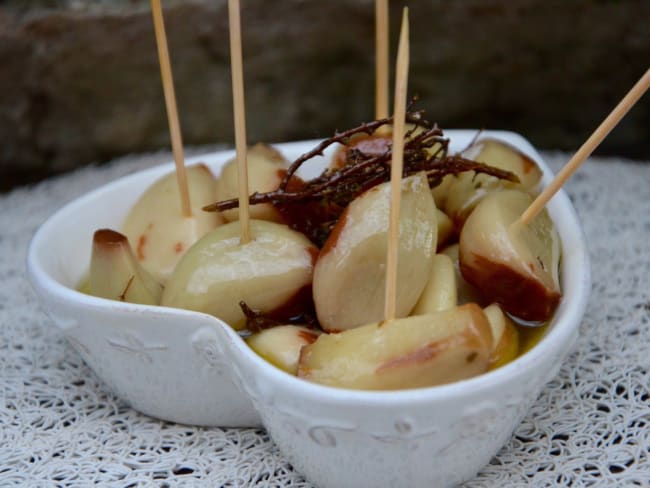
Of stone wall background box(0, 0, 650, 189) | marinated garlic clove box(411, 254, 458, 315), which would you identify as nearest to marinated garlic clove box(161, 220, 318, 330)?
marinated garlic clove box(411, 254, 458, 315)

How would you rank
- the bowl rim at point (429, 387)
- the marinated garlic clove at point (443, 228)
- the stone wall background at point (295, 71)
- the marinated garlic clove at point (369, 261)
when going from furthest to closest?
the stone wall background at point (295, 71) → the marinated garlic clove at point (443, 228) → the marinated garlic clove at point (369, 261) → the bowl rim at point (429, 387)

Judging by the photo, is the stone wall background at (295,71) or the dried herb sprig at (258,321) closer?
the dried herb sprig at (258,321)

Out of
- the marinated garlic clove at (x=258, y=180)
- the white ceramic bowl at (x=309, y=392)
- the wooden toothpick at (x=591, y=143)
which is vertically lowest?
the white ceramic bowl at (x=309, y=392)

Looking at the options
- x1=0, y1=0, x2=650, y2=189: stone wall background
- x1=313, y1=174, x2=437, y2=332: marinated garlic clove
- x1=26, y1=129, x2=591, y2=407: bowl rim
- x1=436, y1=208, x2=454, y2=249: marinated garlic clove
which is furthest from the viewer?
x1=0, y1=0, x2=650, y2=189: stone wall background

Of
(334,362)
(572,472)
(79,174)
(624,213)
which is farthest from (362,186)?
(79,174)

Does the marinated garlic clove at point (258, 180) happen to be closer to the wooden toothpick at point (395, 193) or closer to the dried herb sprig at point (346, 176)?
the dried herb sprig at point (346, 176)

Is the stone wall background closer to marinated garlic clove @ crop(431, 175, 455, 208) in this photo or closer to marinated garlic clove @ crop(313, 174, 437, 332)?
marinated garlic clove @ crop(431, 175, 455, 208)

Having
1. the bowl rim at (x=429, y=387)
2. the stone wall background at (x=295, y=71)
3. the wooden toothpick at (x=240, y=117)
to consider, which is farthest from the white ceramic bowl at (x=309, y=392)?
the stone wall background at (x=295, y=71)
